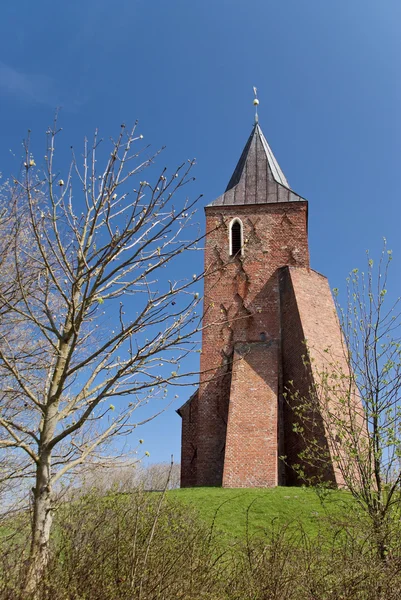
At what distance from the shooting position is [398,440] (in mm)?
5988

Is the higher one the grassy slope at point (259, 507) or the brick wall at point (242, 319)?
the brick wall at point (242, 319)

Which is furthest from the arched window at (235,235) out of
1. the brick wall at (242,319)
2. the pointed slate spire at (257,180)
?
the pointed slate spire at (257,180)

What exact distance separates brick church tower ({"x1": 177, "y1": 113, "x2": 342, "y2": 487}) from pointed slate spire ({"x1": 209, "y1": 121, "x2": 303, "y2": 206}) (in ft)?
0.14

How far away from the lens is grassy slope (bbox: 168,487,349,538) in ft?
31.6

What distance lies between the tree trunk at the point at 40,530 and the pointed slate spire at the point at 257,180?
16674 millimetres

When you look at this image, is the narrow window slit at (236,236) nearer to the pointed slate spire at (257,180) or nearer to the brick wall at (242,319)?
the brick wall at (242,319)

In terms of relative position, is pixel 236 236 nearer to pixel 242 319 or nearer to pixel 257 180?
pixel 257 180

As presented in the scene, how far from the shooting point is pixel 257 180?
803 inches

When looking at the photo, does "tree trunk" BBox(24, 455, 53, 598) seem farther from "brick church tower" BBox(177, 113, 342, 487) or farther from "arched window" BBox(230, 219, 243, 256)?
"arched window" BBox(230, 219, 243, 256)

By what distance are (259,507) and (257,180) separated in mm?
13401

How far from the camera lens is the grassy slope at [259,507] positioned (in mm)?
9641

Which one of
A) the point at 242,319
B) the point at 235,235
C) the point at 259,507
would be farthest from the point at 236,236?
the point at 259,507

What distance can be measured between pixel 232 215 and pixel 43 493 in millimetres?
16589

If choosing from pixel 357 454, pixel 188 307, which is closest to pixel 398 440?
pixel 357 454
